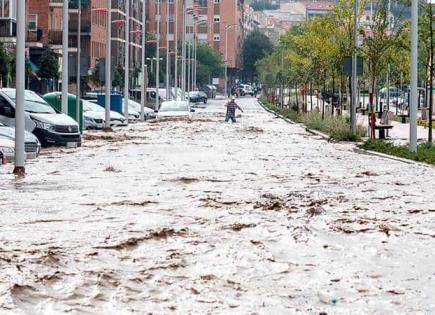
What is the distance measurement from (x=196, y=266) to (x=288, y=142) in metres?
32.1

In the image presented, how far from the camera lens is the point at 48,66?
84562 mm

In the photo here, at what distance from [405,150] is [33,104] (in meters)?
12.4

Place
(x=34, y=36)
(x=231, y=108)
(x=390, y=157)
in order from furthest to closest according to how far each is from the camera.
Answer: (x=34, y=36), (x=231, y=108), (x=390, y=157)

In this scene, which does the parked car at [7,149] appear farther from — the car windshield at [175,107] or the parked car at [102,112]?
the car windshield at [175,107]

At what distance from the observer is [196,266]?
1263cm

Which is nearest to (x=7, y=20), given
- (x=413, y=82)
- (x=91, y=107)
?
(x=91, y=107)

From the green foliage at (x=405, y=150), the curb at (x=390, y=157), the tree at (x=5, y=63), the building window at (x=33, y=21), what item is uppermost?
the building window at (x=33, y=21)

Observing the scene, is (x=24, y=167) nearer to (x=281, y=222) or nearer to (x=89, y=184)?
(x=89, y=184)

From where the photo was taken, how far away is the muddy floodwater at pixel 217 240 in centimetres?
1081

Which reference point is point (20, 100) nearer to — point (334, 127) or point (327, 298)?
point (327, 298)

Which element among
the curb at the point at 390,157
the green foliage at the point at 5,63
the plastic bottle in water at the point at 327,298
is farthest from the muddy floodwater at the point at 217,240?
the green foliage at the point at 5,63

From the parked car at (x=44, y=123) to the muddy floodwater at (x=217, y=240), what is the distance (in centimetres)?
862

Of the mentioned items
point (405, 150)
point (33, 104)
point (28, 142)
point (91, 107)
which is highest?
point (33, 104)

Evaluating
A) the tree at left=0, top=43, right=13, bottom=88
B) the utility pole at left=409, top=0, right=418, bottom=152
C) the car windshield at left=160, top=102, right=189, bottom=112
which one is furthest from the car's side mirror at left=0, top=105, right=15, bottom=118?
the car windshield at left=160, top=102, right=189, bottom=112
